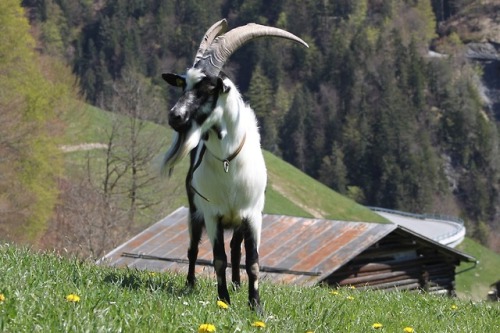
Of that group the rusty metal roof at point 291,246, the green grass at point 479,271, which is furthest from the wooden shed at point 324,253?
the green grass at point 479,271

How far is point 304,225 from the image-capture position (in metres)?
23.7

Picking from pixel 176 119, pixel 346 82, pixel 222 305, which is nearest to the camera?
pixel 222 305

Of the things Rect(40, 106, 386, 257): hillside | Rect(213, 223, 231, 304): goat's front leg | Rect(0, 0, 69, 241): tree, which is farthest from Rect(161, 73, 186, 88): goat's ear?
Rect(0, 0, 69, 241): tree

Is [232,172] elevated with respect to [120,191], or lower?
elevated

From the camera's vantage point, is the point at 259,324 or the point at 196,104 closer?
the point at 259,324

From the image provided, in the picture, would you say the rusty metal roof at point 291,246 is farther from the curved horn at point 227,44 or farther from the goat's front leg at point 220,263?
the curved horn at point 227,44

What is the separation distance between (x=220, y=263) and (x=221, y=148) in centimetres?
118

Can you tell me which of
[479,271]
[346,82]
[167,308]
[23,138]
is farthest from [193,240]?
[346,82]

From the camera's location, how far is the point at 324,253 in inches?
849

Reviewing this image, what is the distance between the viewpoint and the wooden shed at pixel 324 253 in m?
21.2

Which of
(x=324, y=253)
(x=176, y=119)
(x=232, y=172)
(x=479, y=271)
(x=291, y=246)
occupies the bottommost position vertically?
(x=479, y=271)

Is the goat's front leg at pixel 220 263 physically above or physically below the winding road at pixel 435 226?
above

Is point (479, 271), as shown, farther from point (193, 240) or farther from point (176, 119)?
point (176, 119)

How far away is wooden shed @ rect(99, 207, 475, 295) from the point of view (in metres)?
21.2
